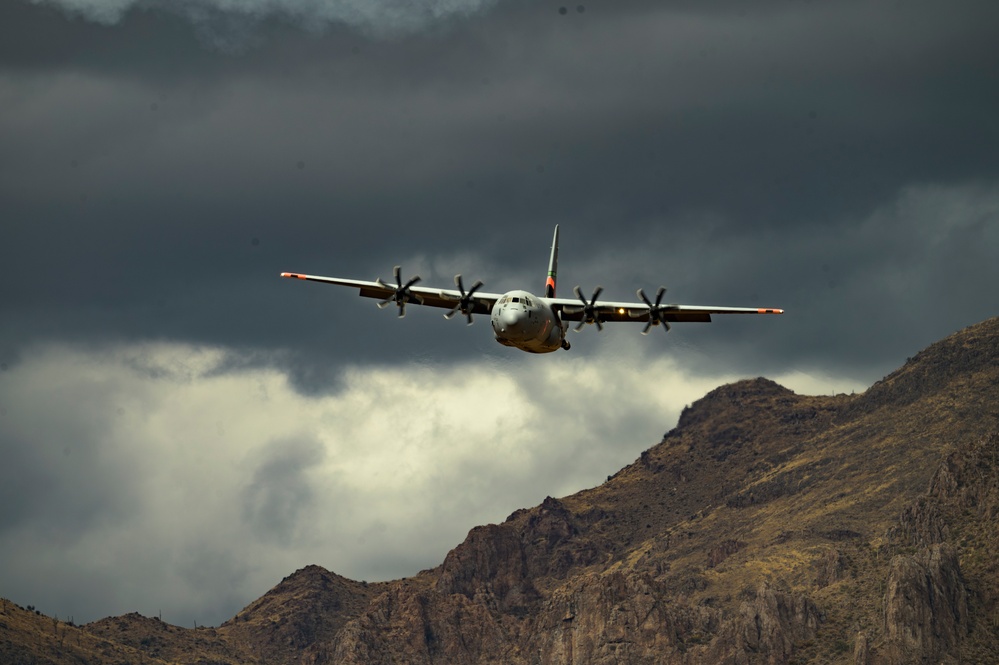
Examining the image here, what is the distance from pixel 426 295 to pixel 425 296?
0.41 feet

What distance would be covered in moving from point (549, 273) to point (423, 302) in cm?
1830

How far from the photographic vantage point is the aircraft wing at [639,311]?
4884 inches

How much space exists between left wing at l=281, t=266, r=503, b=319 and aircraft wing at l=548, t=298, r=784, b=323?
19.4 ft

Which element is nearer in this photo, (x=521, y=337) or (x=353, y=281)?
(x=521, y=337)

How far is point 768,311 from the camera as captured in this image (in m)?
124

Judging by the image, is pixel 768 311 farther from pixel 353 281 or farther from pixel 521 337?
pixel 353 281

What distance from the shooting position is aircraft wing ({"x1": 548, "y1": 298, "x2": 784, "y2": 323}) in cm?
12406

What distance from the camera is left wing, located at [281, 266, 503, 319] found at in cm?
12519

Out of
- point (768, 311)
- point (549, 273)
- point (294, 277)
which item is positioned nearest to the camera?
point (768, 311)

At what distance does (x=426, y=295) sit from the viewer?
128m

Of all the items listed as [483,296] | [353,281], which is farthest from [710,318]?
[353,281]

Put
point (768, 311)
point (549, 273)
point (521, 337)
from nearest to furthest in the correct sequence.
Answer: point (521, 337) < point (768, 311) < point (549, 273)

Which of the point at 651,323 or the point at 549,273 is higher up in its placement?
the point at 549,273

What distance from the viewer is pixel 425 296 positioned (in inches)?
5025
